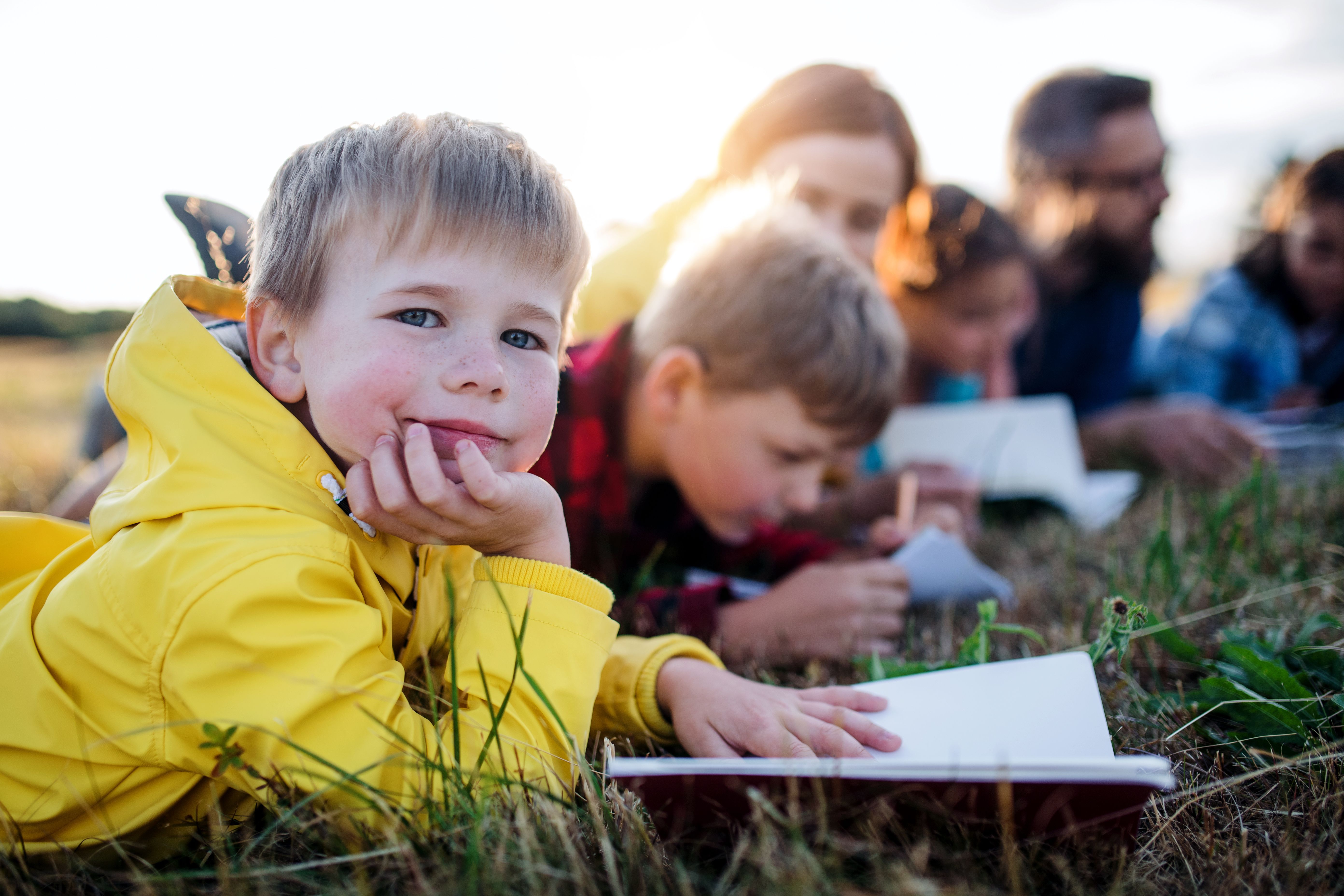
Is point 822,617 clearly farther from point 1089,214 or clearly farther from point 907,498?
point 1089,214

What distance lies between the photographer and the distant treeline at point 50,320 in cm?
331

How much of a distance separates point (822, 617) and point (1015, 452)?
1.73 m

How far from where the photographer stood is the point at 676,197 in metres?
3.17

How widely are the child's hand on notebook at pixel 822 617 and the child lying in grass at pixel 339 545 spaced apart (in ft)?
1.53

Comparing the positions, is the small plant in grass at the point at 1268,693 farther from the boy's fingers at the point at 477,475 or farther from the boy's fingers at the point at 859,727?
the boy's fingers at the point at 477,475

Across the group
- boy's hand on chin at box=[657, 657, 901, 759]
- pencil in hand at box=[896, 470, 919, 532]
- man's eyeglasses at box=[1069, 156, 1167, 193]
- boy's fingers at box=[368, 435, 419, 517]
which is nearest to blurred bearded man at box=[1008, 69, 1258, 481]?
man's eyeglasses at box=[1069, 156, 1167, 193]

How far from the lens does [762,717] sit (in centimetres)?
107

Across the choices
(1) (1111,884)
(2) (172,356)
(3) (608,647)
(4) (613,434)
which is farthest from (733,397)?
(1) (1111,884)

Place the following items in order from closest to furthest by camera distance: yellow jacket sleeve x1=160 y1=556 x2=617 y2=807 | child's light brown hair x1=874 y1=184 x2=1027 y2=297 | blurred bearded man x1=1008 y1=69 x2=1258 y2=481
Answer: yellow jacket sleeve x1=160 y1=556 x2=617 y2=807, child's light brown hair x1=874 y1=184 x2=1027 y2=297, blurred bearded man x1=1008 y1=69 x2=1258 y2=481

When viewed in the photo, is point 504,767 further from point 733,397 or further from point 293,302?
point 733,397

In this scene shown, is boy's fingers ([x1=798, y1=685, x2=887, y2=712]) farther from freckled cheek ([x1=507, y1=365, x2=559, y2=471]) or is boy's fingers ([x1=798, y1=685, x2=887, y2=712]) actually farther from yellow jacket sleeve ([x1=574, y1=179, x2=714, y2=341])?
yellow jacket sleeve ([x1=574, y1=179, x2=714, y2=341])

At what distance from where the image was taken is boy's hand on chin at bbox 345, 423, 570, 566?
99 cm

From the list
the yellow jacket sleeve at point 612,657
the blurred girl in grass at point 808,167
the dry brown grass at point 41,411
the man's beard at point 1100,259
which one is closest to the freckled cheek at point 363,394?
the yellow jacket sleeve at point 612,657

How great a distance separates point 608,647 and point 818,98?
101 inches
